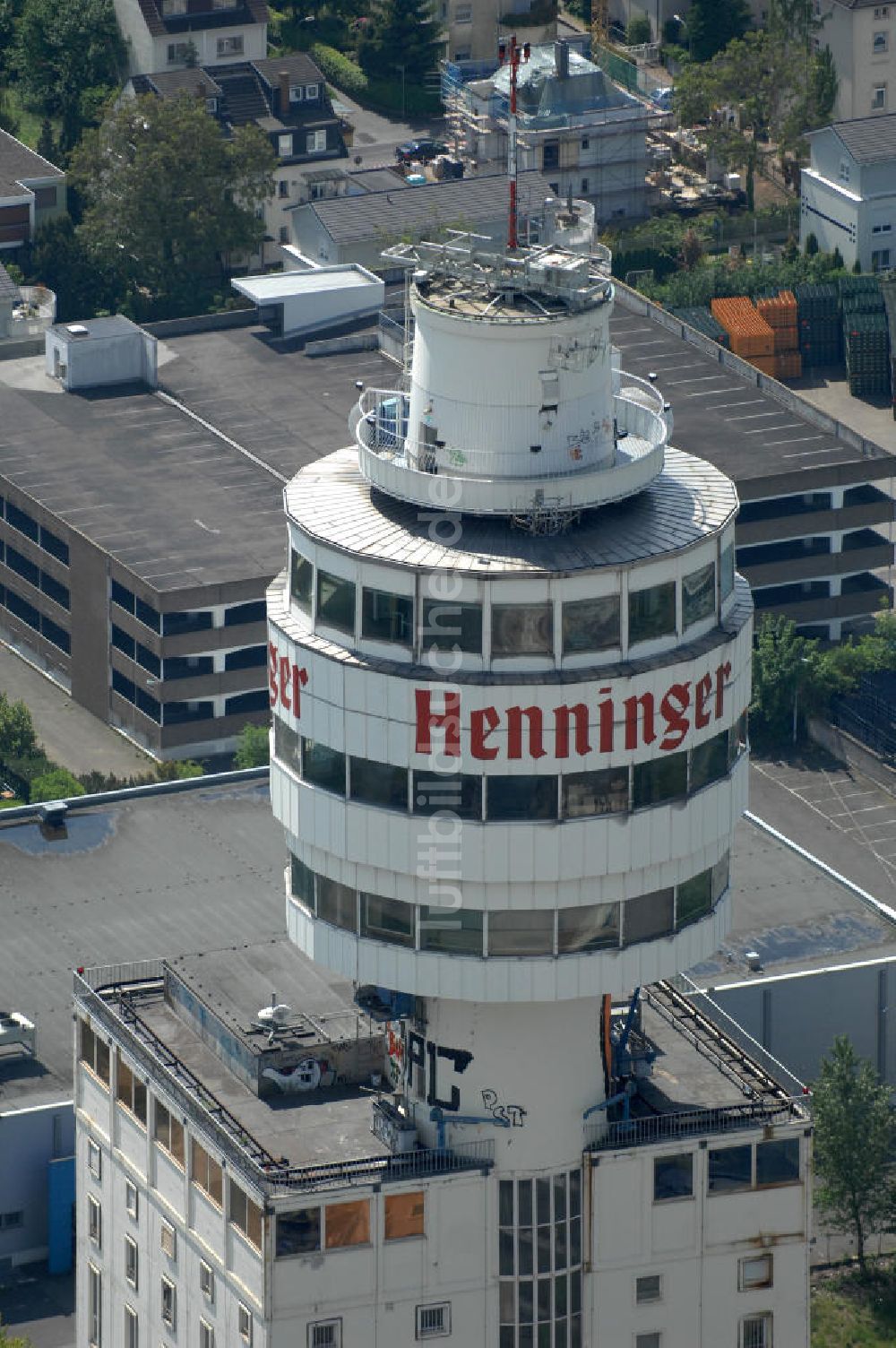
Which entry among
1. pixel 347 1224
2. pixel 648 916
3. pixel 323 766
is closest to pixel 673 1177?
pixel 648 916

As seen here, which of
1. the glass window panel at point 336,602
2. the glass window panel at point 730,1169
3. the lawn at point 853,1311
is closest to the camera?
the glass window panel at point 336,602

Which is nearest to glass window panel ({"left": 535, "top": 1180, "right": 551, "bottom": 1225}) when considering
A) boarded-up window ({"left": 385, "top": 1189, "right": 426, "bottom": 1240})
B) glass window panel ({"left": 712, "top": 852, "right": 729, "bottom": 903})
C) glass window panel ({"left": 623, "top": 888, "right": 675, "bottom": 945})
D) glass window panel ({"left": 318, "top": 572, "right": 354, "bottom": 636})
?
boarded-up window ({"left": 385, "top": 1189, "right": 426, "bottom": 1240})

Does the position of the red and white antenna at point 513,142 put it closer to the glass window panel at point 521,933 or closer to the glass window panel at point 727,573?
the glass window panel at point 727,573

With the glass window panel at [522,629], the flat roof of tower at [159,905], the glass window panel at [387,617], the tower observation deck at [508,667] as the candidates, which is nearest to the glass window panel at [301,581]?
the tower observation deck at [508,667]

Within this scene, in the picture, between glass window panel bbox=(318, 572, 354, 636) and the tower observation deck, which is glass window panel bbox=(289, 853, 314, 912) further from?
glass window panel bbox=(318, 572, 354, 636)

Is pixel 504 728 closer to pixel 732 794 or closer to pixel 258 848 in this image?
pixel 732 794

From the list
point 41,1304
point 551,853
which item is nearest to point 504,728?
point 551,853
